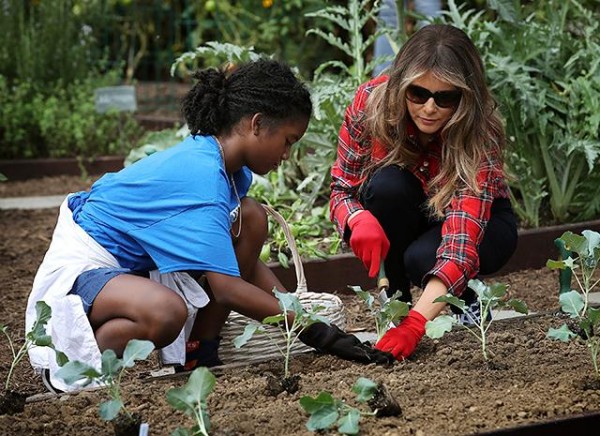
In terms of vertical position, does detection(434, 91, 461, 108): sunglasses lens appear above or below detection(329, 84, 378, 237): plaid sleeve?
above

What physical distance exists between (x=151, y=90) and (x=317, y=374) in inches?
339

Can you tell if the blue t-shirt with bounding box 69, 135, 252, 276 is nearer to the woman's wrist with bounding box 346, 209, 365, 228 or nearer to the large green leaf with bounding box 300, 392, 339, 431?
the woman's wrist with bounding box 346, 209, 365, 228

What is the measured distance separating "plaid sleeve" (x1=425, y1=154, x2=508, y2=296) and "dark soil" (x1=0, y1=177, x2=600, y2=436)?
0.71ft

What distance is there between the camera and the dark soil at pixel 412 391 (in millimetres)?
2773

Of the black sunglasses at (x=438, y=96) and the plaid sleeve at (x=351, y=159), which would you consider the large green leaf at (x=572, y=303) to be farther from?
the plaid sleeve at (x=351, y=159)

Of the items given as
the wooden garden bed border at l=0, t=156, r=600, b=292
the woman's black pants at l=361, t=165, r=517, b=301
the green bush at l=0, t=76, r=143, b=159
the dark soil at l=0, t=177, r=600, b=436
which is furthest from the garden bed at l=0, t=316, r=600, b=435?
the green bush at l=0, t=76, r=143, b=159

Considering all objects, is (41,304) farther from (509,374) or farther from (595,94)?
(595,94)

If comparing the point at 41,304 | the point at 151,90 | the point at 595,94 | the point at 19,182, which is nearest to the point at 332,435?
the point at 41,304

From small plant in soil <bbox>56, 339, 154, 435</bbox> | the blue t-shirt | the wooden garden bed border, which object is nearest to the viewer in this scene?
small plant in soil <bbox>56, 339, 154, 435</bbox>

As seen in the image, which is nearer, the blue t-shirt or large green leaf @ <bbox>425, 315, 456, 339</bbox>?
large green leaf @ <bbox>425, 315, 456, 339</bbox>

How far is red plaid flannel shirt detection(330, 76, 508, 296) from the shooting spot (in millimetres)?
3521

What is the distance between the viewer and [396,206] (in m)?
3.88

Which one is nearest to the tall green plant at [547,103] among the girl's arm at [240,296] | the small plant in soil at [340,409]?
the girl's arm at [240,296]

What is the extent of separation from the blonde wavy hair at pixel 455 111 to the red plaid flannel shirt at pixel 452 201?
0.05 meters
